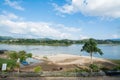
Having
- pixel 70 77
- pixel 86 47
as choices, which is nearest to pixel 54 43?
pixel 86 47

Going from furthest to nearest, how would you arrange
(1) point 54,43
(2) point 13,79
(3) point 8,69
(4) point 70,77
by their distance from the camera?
(1) point 54,43 → (3) point 8,69 → (4) point 70,77 → (2) point 13,79

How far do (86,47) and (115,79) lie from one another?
46.4 ft

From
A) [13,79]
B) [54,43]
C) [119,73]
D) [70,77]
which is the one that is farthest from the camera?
[54,43]

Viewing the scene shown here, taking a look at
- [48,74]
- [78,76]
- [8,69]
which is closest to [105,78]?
[78,76]

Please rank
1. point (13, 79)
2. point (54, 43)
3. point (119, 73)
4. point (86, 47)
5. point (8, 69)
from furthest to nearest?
point (54, 43) → point (86, 47) → point (8, 69) → point (119, 73) → point (13, 79)

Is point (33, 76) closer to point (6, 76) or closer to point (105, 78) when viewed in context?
point (6, 76)

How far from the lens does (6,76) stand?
32250 mm

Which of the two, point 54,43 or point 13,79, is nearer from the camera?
point 13,79

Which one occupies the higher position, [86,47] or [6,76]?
[86,47]

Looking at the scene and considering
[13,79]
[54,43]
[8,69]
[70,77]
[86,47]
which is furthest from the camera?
[54,43]

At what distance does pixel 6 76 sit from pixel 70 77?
9.92 meters

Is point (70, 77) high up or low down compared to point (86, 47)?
down

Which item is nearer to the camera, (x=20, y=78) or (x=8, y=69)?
(x=20, y=78)

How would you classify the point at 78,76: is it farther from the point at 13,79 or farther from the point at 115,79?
the point at 13,79
